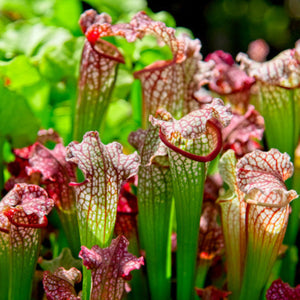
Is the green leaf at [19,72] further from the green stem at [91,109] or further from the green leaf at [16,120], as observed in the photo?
the green stem at [91,109]

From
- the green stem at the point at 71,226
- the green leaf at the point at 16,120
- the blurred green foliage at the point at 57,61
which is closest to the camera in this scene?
the green stem at the point at 71,226

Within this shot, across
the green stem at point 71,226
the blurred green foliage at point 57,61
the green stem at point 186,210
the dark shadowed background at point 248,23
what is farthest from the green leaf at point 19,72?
the dark shadowed background at point 248,23

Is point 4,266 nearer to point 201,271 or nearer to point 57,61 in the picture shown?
point 201,271

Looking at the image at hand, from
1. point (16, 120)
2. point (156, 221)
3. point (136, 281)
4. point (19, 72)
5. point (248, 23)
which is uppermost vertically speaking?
Answer: point (248, 23)

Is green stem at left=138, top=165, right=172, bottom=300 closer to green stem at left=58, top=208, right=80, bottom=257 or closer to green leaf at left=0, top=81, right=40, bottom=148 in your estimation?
green stem at left=58, top=208, right=80, bottom=257

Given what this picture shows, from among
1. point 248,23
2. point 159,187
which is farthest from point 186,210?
point 248,23

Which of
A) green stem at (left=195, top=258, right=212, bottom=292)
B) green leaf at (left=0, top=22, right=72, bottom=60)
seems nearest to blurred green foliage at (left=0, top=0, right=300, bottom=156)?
green leaf at (left=0, top=22, right=72, bottom=60)

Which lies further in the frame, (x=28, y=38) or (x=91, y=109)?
(x=28, y=38)

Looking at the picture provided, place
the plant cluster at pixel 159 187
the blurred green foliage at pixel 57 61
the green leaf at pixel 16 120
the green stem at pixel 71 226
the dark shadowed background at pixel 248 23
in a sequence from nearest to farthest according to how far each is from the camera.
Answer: the plant cluster at pixel 159 187 → the green stem at pixel 71 226 → the green leaf at pixel 16 120 → the blurred green foliage at pixel 57 61 → the dark shadowed background at pixel 248 23

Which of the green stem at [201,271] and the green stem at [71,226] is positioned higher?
the green stem at [71,226]

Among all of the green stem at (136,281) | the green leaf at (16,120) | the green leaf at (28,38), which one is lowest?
the green stem at (136,281)

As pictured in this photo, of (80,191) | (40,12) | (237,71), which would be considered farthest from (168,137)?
(40,12)
